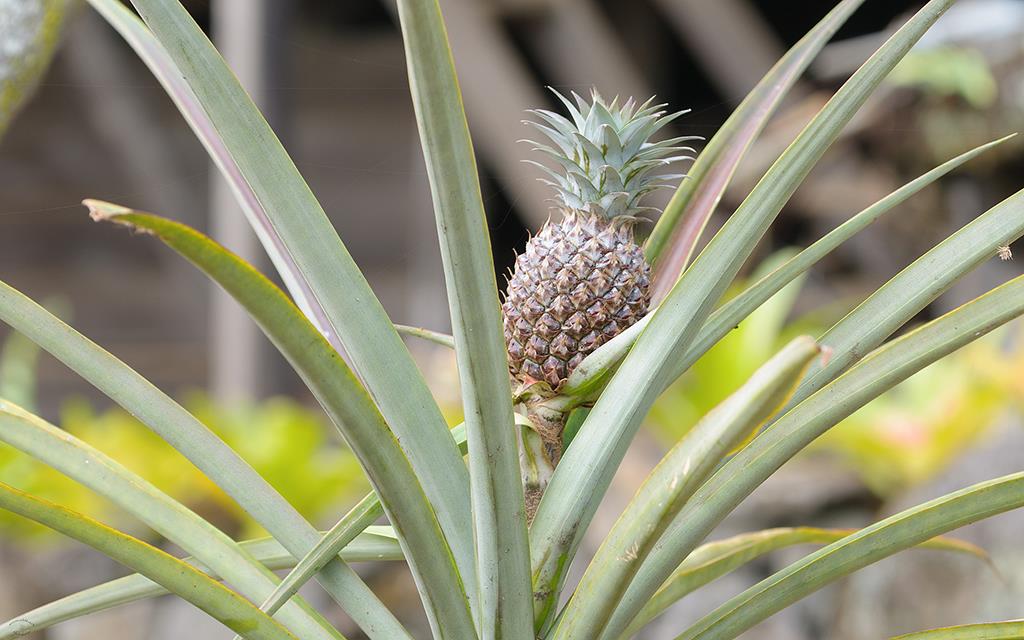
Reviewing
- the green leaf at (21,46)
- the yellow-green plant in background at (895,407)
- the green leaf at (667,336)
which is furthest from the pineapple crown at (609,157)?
the yellow-green plant in background at (895,407)

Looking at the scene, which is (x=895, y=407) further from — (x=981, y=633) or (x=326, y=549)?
(x=326, y=549)

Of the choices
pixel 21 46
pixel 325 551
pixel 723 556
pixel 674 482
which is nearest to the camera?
pixel 674 482

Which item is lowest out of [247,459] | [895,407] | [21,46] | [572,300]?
[572,300]

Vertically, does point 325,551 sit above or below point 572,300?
below

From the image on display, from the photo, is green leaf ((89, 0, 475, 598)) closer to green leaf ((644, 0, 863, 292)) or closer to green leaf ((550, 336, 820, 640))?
green leaf ((550, 336, 820, 640))

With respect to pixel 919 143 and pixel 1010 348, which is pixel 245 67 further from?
pixel 1010 348

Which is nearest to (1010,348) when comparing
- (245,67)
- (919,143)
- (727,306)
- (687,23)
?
(919,143)

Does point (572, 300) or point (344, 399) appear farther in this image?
point (572, 300)

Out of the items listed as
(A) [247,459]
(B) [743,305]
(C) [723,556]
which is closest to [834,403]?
(B) [743,305]
